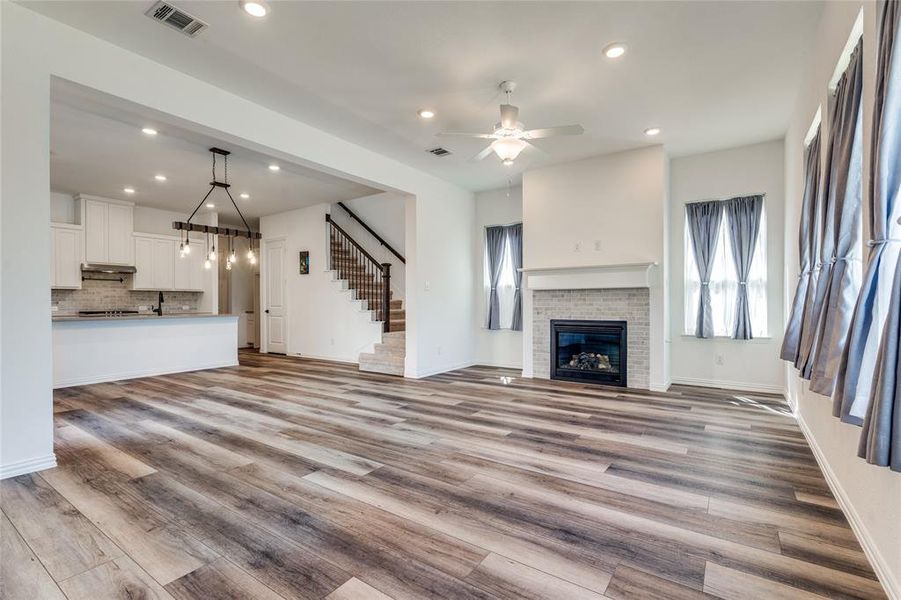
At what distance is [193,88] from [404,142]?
2.27m

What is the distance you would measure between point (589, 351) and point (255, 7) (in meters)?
5.35

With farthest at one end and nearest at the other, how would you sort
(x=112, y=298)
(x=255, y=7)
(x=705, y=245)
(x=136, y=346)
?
(x=112, y=298), (x=136, y=346), (x=705, y=245), (x=255, y=7)

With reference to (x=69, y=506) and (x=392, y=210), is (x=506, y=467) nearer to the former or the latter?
(x=69, y=506)

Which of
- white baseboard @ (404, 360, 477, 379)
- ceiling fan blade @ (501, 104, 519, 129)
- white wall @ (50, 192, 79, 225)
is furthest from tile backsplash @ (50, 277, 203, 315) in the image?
ceiling fan blade @ (501, 104, 519, 129)

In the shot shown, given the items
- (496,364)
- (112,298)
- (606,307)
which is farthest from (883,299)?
(112,298)

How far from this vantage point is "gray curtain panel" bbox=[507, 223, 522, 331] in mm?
7105

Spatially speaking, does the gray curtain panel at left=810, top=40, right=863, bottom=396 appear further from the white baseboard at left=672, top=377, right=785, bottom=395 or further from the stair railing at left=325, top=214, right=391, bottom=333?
the stair railing at left=325, top=214, right=391, bottom=333

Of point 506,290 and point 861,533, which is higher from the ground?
point 506,290

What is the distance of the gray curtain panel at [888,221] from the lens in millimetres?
1385

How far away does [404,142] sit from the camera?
516cm

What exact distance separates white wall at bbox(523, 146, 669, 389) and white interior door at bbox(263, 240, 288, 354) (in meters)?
5.68

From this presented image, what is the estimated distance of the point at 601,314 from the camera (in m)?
5.82

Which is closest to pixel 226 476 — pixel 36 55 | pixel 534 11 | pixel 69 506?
pixel 69 506

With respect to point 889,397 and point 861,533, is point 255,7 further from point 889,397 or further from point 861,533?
point 861,533
